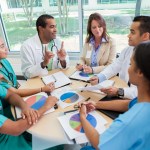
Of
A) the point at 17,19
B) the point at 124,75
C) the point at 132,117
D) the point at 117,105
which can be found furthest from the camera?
the point at 17,19

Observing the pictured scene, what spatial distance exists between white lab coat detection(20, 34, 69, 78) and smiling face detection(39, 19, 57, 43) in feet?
0.27

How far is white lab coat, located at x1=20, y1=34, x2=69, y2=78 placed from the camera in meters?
1.75

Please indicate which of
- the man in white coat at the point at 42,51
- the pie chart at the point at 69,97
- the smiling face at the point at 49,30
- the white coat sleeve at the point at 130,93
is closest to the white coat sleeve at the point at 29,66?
the man in white coat at the point at 42,51

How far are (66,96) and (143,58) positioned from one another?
756 millimetres

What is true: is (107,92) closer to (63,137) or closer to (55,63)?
(63,137)

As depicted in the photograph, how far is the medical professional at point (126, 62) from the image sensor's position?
1.29 meters

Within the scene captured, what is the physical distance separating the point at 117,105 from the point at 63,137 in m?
0.41

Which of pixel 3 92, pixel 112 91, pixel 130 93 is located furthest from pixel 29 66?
pixel 130 93

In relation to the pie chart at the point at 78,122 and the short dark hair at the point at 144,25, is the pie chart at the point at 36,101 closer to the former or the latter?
the pie chart at the point at 78,122

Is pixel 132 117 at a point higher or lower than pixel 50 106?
higher

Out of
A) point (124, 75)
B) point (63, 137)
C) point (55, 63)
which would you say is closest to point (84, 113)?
point (63, 137)

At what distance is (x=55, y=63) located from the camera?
1.98m

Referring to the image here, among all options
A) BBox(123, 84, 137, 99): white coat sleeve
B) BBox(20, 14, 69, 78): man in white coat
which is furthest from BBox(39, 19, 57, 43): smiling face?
BBox(123, 84, 137, 99): white coat sleeve

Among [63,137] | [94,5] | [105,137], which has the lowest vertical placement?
[63,137]
